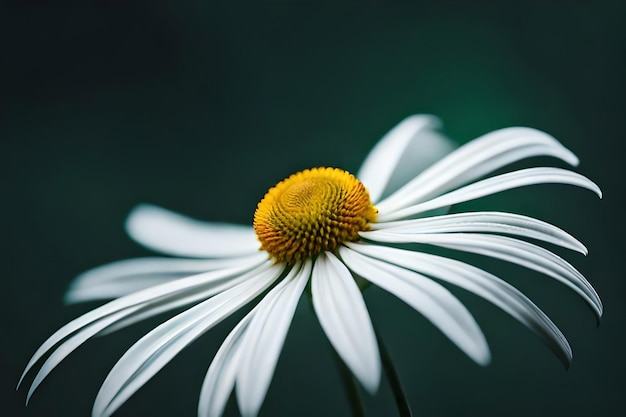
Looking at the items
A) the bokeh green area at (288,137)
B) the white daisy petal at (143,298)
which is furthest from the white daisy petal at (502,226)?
the bokeh green area at (288,137)

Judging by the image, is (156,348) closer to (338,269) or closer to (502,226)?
(338,269)

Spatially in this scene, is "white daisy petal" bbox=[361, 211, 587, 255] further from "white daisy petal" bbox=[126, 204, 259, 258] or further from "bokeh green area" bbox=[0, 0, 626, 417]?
"bokeh green area" bbox=[0, 0, 626, 417]

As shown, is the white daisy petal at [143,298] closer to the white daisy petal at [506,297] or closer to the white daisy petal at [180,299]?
the white daisy petal at [180,299]

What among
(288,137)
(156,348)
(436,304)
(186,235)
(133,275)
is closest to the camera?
(436,304)

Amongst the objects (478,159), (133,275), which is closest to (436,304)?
(478,159)

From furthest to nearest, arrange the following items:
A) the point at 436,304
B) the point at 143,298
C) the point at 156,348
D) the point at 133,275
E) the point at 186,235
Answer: the point at 186,235
the point at 133,275
the point at 143,298
the point at 156,348
the point at 436,304
